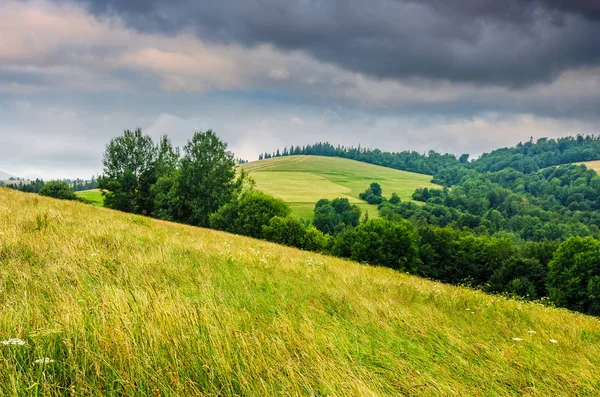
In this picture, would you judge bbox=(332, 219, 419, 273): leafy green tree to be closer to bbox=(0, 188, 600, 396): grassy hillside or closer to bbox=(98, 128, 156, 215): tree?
bbox=(98, 128, 156, 215): tree

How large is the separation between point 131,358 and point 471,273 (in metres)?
66.6

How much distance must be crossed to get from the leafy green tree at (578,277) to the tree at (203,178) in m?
47.5

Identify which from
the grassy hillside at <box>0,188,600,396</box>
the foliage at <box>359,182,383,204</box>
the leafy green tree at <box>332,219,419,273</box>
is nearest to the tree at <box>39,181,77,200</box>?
the leafy green tree at <box>332,219,419,273</box>

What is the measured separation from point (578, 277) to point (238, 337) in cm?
5202

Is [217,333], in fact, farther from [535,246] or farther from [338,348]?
[535,246]

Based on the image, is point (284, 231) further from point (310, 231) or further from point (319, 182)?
point (319, 182)

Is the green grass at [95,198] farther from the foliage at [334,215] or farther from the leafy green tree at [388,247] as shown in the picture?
the leafy green tree at [388,247]

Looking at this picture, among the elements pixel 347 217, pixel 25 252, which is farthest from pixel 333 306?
pixel 347 217

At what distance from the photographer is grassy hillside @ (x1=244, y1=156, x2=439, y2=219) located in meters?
121

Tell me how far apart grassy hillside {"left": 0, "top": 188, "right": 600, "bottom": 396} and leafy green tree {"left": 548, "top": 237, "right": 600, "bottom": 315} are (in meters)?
44.4

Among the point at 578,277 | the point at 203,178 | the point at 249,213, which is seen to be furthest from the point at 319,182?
the point at 578,277

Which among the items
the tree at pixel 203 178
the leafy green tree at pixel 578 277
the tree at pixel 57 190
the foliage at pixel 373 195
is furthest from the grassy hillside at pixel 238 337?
the foliage at pixel 373 195

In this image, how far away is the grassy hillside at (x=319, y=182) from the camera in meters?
121

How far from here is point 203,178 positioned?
47250 millimetres
